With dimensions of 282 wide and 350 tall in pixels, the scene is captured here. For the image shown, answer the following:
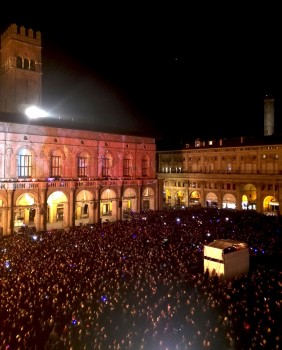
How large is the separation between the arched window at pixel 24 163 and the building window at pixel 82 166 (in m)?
6.22

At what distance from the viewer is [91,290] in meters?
15.7

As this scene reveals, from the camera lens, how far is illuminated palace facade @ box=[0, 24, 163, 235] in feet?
110

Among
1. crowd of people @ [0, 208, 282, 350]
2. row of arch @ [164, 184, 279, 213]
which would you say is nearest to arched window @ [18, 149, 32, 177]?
crowd of people @ [0, 208, 282, 350]

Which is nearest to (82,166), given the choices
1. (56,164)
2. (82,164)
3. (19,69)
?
(82,164)

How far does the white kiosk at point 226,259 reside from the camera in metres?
18.9

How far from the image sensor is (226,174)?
57500 millimetres

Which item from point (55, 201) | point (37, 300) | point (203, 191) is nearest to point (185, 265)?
point (37, 300)

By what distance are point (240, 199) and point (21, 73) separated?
40318 mm

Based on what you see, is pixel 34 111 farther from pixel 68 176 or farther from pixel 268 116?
pixel 268 116

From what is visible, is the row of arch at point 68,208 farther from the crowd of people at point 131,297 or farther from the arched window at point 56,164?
the crowd of people at point 131,297

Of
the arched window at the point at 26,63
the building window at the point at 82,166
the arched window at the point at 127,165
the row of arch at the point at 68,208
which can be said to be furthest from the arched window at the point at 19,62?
the arched window at the point at 127,165

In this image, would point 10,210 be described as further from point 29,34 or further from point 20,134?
point 29,34

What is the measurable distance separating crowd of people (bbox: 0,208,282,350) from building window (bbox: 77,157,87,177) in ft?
50.5

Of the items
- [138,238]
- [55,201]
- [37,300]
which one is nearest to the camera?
[37,300]
